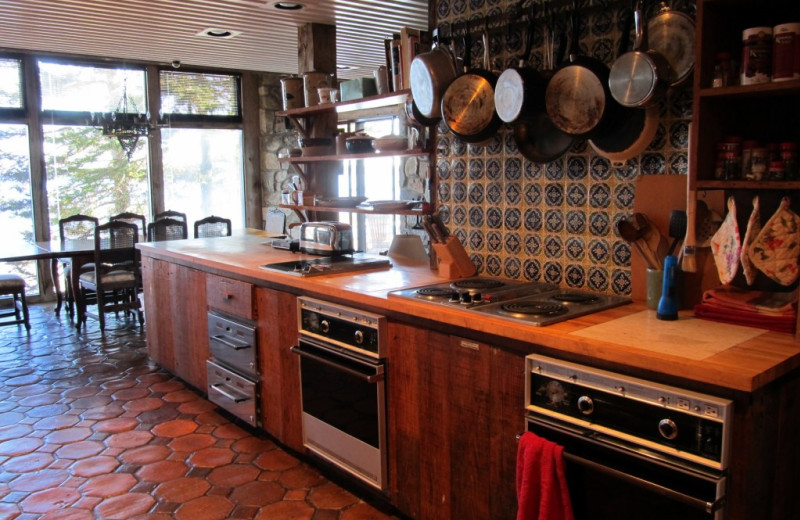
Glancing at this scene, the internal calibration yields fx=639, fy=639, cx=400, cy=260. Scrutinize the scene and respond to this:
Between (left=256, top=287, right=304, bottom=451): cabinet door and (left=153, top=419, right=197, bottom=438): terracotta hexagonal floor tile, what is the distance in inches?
19.7

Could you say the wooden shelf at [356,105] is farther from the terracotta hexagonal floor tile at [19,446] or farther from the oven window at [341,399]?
the terracotta hexagonal floor tile at [19,446]

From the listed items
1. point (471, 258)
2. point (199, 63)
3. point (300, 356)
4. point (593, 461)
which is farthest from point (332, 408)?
point (199, 63)

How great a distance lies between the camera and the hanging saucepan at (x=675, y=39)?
6.36ft

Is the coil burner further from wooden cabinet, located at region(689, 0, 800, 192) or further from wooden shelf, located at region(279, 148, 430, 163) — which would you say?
wooden shelf, located at region(279, 148, 430, 163)

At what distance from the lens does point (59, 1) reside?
158 inches

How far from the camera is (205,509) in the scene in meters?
2.54

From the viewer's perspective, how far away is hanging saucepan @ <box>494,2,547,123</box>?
231 centimetres

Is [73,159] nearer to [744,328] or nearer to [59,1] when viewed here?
[59,1]

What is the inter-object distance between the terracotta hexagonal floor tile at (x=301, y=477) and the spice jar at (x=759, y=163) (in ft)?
6.68

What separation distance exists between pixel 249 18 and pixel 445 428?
3.39 m

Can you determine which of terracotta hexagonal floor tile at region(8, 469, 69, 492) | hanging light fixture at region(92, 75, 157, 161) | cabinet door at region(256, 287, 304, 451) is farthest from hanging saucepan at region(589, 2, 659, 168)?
hanging light fixture at region(92, 75, 157, 161)

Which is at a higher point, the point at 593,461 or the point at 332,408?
the point at 593,461

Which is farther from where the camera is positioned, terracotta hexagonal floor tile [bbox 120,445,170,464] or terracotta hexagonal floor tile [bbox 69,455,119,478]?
terracotta hexagonal floor tile [bbox 120,445,170,464]

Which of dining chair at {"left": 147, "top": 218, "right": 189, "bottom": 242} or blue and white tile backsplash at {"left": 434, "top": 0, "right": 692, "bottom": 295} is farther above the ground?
blue and white tile backsplash at {"left": 434, "top": 0, "right": 692, "bottom": 295}
